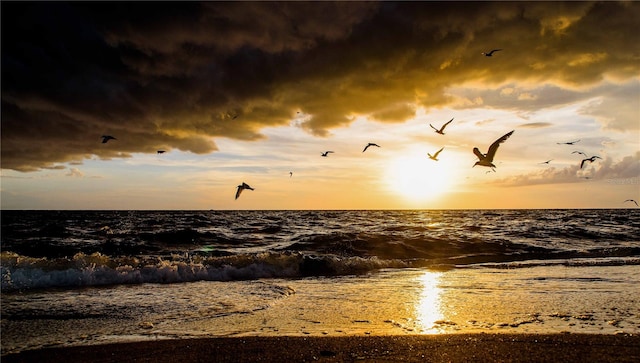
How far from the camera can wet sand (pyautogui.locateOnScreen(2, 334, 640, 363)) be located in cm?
564

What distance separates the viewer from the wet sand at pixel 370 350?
18.5 feet

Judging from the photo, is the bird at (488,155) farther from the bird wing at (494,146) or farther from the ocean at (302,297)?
the ocean at (302,297)

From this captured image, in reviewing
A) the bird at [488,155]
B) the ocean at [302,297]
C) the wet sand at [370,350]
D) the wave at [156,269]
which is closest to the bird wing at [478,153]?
the bird at [488,155]

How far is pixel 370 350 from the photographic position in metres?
5.93

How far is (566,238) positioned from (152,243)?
88.4 feet

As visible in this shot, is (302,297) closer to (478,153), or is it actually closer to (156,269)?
(156,269)

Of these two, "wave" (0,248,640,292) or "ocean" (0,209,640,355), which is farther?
"wave" (0,248,640,292)

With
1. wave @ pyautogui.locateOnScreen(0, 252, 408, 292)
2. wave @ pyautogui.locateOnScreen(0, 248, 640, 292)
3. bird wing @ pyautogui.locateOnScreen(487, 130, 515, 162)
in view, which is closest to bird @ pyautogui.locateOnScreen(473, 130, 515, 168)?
bird wing @ pyautogui.locateOnScreen(487, 130, 515, 162)

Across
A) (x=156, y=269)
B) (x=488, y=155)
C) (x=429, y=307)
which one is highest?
(x=488, y=155)

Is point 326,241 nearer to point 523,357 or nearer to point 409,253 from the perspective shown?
→ point 409,253

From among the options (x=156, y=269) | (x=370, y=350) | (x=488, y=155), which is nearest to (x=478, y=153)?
(x=488, y=155)

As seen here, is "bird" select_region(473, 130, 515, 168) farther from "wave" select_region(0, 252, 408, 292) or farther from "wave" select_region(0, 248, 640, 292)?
"wave" select_region(0, 252, 408, 292)

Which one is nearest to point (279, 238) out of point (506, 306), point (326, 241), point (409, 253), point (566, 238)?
point (326, 241)

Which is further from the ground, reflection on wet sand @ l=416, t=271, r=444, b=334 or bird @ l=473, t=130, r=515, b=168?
bird @ l=473, t=130, r=515, b=168
